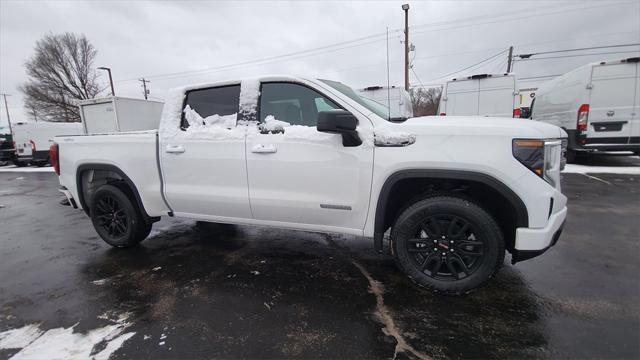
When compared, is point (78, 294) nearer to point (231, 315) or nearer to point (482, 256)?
point (231, 315)

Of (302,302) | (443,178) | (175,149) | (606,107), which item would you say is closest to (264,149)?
(175,149)

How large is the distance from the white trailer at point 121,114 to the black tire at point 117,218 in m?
4.69

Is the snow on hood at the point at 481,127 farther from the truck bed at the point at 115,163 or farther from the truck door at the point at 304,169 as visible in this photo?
the truck bed at the point at 115,163

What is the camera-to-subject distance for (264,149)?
315cm

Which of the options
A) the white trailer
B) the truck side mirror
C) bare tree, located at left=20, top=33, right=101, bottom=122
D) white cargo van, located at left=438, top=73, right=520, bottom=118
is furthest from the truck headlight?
bare tree, located at left=20, top=33, right=101, bottom=122

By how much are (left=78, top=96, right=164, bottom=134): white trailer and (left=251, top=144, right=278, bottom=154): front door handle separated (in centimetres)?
658

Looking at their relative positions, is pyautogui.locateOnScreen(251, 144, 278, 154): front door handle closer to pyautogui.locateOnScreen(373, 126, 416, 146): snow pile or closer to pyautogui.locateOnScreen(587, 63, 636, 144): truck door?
pyautogui.locateOnScreen(373, 126, 416, 146): snow pile

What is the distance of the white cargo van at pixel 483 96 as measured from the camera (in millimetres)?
10961

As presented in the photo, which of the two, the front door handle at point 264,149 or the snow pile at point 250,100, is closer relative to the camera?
the front door handle at point 264,149

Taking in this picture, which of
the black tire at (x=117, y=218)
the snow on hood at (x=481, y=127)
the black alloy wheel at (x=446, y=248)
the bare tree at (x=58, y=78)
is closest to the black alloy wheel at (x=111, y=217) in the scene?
the black tire at (x=117, y=218)

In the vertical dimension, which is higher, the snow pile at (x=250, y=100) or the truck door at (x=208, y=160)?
the snow pile at (x=250, y=100)

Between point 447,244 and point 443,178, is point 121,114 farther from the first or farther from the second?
point 447,244

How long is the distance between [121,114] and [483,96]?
436 inches

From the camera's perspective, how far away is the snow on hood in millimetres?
2494
